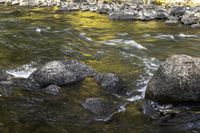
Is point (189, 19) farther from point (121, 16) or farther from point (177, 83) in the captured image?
point (177, 83)

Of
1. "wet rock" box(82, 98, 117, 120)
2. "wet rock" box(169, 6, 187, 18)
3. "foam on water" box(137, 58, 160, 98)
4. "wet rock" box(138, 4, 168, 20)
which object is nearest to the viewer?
"wet rock" box(82, 98, 117, 120)

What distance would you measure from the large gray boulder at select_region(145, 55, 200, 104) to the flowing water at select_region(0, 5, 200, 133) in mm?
552

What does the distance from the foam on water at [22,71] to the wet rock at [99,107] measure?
9.35ft

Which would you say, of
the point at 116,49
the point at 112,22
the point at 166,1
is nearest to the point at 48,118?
the point at 116,49

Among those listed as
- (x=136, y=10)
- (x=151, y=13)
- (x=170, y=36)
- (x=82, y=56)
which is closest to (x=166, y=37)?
(x=170, y=36)

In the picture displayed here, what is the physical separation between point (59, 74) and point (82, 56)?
3.45m

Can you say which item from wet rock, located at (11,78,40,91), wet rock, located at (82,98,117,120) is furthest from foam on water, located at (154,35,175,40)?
wet rock, located at (82,98,117,120)

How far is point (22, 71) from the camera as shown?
37.4ft

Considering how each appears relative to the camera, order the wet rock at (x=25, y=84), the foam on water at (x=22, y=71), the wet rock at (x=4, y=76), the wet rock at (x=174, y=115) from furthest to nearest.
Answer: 1. the foam on water at (x=22, y=71)
2. the wet rock at (x=4, y=76)
3. the wet rock at (x=25, y=84)
4. the wet rock at (x=174, y=115)

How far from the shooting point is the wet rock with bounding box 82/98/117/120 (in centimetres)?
838

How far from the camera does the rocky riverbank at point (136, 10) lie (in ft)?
73.4

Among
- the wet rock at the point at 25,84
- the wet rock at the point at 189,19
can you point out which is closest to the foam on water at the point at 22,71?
the wet rock at the point at 25,84

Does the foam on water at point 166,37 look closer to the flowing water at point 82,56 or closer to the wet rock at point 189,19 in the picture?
the flowing water at point 82,56

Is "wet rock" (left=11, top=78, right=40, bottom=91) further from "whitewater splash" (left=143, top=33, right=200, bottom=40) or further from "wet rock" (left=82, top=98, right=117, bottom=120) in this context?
"whitewater splash" (left=143, top=33, right=200, bottom=40)
